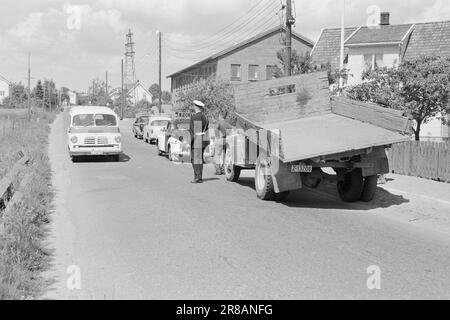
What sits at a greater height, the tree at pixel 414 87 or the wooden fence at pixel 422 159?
the tree at pixel 414 87

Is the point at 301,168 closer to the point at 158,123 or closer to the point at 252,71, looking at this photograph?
the point at 158,123

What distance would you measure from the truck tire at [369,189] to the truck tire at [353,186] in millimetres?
81

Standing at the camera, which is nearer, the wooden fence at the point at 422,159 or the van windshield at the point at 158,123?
the wooden fence at the point at 422,159

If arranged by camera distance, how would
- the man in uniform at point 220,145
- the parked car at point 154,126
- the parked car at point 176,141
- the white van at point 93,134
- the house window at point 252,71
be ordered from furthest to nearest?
the house window at point 252,71 → the parked car at point 154,126 → the parked car at point 176,141 → the white van at point 93,134 → the man in uniform at point 220,145

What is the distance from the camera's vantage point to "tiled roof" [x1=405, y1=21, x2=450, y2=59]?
3421cm

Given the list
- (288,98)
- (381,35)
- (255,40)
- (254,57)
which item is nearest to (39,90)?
(254,57)

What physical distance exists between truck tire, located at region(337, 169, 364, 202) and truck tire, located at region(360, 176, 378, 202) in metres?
0.08

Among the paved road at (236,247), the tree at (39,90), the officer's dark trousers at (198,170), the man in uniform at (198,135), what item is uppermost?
the tree at (39,90)

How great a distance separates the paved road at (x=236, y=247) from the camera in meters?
5.29

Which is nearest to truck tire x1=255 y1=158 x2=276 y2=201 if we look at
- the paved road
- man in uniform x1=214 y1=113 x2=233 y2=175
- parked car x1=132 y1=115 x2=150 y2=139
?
the paved road

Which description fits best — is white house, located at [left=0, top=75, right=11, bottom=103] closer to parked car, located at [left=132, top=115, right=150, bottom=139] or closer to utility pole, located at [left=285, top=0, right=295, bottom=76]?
parked car, located at [left=132, top=115, right=150, bottom=139]

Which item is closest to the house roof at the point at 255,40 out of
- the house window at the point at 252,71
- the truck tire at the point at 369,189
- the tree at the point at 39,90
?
the house window at the point at 252,71

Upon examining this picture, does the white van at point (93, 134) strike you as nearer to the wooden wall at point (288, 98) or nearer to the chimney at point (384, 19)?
the wooden wall at point (288, 98)

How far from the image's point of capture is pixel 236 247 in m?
6.87
